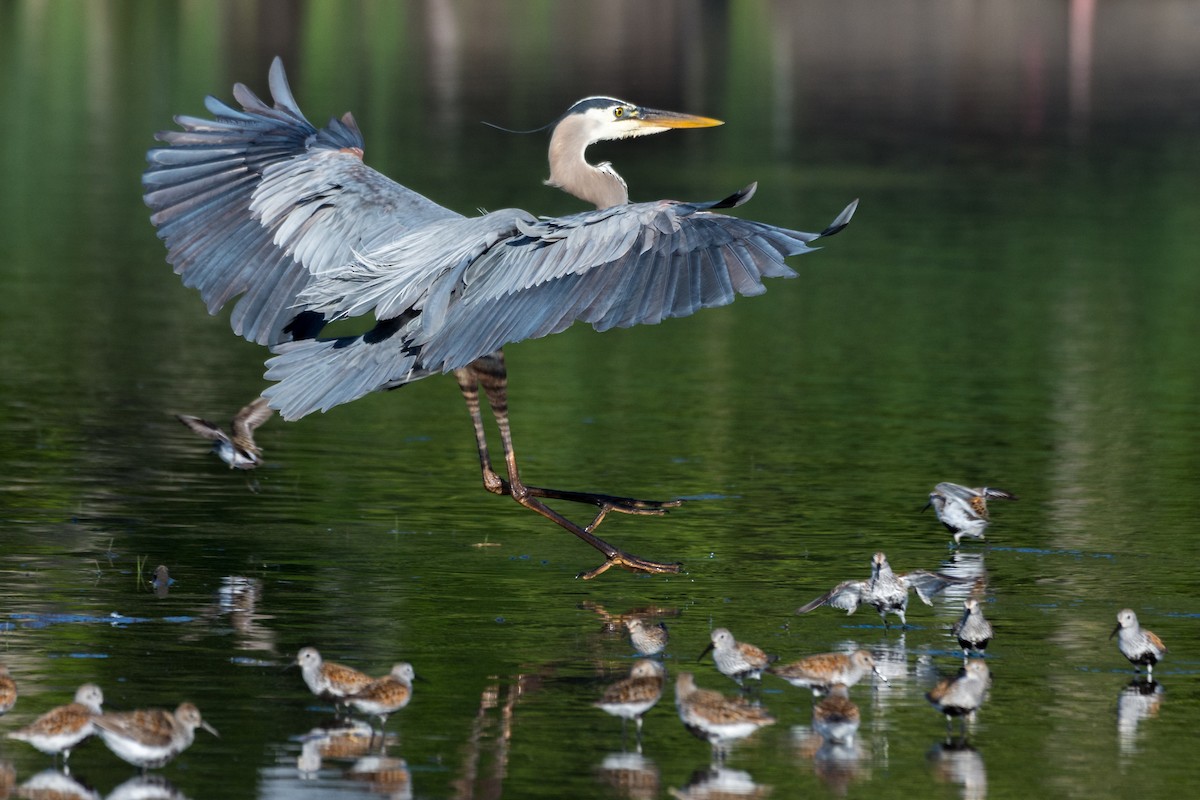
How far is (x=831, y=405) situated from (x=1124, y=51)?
4934 cm

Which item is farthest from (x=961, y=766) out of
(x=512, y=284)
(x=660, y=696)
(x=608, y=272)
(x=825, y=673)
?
(x=512, y=284)

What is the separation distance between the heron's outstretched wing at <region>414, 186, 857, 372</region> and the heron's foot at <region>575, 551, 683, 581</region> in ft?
4.36

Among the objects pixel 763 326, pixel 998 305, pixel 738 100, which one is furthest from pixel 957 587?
pixel 738 100

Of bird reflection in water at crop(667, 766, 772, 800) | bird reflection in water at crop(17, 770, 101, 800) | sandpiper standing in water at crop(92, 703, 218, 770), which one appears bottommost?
bird reflection in water at crop(667, 766, 772, 800)

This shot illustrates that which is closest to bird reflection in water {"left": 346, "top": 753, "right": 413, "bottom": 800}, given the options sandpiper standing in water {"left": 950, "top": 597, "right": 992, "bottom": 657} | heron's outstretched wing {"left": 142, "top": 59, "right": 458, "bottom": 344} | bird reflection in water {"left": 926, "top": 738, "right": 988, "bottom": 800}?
bird reflection in water {"left": 926, "top": 738, "right": 988, "bottom": 800}

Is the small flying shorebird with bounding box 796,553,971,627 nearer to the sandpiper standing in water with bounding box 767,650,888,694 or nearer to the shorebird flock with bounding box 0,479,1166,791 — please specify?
the shorebird flock with bounding box 0,479,1166,791

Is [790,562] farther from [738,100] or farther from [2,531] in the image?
[738,100]

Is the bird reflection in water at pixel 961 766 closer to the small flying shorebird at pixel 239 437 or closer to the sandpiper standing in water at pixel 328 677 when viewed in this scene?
the sandpiper standing in water at pixel 328 677

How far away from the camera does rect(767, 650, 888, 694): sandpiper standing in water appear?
28.3ft

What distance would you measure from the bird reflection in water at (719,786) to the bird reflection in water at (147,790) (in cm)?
160

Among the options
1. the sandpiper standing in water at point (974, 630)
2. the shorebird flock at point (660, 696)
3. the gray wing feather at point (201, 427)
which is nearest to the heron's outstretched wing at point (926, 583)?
the shorebird flock at point (660, 696)

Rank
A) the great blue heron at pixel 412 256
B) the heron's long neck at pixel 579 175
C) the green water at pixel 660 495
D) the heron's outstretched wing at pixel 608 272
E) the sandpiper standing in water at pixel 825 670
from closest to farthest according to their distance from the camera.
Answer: the green water at pixel 660 495, the sandpiper standing in water at pixel 825 670, the heron's outstretched wing at pixel 608 272, the great blue heron at pixel 412 256, the heron's long neck at pixel 579 175

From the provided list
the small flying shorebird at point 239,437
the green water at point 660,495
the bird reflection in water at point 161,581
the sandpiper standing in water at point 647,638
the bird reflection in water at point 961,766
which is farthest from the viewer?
the small flying shorebird at point 239,437

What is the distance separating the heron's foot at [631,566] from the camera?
11047 millimetres
